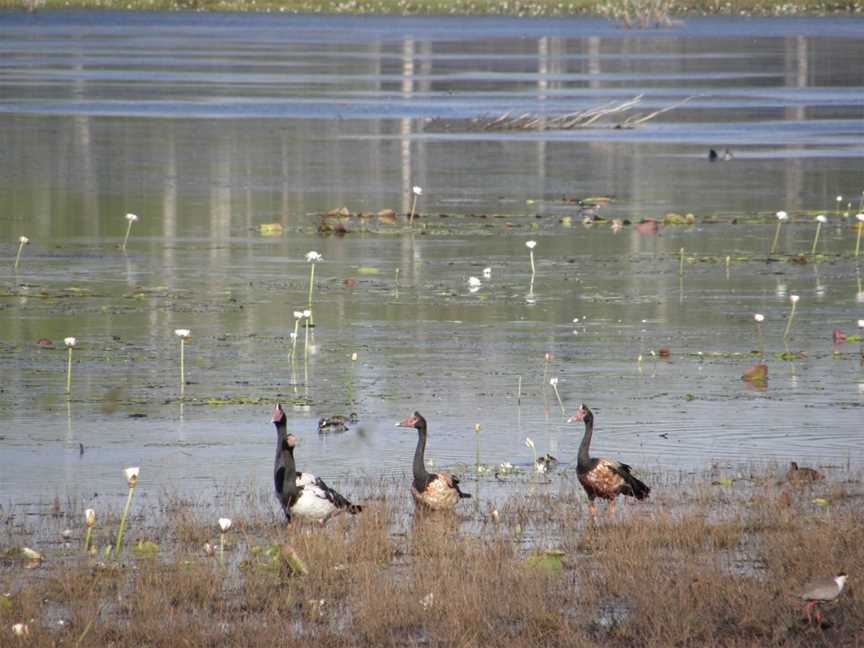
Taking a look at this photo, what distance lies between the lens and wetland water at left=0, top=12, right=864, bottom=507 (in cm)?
1523

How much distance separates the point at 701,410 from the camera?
1620cm

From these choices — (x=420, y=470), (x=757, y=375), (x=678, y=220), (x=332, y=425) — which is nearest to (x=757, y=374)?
(x=757, y=375)

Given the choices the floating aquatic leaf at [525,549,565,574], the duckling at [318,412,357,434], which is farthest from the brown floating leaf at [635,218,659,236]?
the floating aquatic leaf at [525,549,565,574]

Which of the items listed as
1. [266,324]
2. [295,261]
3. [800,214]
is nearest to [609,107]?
[800,214]

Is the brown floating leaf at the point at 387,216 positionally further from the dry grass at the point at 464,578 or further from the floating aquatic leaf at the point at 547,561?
the floating aquatic leaf at the point at 547,561

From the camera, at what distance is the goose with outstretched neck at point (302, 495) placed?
12.0m

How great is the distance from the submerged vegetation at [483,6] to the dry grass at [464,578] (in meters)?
133

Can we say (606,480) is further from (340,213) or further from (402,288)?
(340,213)

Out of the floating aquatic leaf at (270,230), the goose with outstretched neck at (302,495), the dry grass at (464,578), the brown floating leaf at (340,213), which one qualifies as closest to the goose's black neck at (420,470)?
the dry grass at (464,578)

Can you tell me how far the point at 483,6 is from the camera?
156500 mm

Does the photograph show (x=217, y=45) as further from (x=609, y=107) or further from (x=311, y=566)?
(x=311, y=566)

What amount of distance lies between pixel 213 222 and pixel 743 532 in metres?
18.0

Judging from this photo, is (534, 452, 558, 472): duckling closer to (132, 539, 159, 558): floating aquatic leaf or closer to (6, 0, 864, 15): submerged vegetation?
(132, 539, 159, 558): floating aquatic leaf

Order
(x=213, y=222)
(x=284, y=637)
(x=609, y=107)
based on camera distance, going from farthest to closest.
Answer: (x=609, y=107)
(x=213, y=222)
(x=284, y=637)
